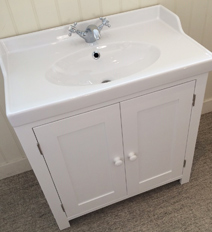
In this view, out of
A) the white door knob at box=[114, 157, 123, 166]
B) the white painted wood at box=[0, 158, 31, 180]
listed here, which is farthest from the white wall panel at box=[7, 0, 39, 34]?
the white painted wood at box=[0, 158, 31, 180]

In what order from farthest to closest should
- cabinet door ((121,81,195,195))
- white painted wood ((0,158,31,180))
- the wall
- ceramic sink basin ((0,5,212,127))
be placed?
white painted wood ((0,158,31,180)) < the wall < cabinet door ((121,81,195,195)) < ceramic sink basin ((0,5,212,127))

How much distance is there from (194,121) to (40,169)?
28.3 inches

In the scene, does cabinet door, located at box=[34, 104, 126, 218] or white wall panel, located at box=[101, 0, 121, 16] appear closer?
cabinet door, located at box=[34, 104, 126, 218]

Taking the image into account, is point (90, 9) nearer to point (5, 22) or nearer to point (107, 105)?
point (5, 22)

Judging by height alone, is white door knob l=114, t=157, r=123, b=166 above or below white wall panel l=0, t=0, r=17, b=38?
below

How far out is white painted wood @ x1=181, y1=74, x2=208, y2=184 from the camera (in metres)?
1.08

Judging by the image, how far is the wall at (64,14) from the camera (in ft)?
3.79

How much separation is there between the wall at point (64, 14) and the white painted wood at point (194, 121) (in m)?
0.52

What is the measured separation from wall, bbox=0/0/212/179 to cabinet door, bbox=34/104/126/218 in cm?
51

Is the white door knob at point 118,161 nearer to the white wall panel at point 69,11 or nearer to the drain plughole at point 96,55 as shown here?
the drain plughole at point 96,55

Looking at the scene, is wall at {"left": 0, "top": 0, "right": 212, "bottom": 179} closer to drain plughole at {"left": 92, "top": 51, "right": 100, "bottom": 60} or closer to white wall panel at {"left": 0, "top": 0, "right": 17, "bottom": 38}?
white wall panel at {"left": 0, "top": 0, "right": 17, "bottom": 38}

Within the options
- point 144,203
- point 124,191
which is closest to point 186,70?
point 124,191

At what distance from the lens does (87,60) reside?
122 centimetres

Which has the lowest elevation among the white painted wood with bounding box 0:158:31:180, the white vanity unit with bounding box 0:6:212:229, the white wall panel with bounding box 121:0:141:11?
the white painted wood with bounding box 0:158:31:180
